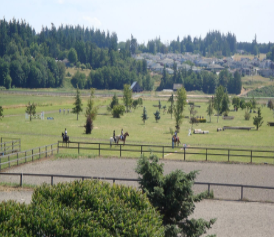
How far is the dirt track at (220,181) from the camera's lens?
13.6 meters

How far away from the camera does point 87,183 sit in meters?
9.98

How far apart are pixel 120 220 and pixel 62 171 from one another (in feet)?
43.3

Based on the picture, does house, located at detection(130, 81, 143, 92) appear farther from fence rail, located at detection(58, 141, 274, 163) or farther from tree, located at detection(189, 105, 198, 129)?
fence rail, located at detection(58, 141, 274, 163)

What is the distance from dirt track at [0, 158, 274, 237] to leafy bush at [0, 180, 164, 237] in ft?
15.4

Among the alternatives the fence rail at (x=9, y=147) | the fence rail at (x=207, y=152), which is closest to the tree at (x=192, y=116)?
the fence rail at (x=207, y=152)

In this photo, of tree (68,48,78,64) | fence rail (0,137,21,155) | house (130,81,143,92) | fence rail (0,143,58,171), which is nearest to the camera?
fence rail (0,143,58,171)

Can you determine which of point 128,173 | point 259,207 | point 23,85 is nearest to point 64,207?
point 259,207

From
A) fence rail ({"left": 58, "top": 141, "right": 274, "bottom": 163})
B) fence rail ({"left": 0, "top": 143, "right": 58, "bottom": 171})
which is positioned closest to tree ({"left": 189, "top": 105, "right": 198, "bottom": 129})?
fence rail ({"left": 58, "top": 141, "right": 274, "bottom": 163})

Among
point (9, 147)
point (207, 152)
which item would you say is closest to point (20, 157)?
point (9, 147)

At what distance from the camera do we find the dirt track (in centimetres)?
1361

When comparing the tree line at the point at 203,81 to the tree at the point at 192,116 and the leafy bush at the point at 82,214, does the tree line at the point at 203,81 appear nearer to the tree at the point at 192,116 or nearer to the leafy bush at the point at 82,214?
the tree at the point at 192,116

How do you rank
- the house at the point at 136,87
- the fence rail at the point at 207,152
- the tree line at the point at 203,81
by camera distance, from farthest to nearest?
the tree line at the point at 203,81, the house at the point at 136,87, the fence rail at the point at 207,152

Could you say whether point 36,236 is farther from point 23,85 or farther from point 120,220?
point 23,85

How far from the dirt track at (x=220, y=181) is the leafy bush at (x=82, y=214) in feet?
15.4
